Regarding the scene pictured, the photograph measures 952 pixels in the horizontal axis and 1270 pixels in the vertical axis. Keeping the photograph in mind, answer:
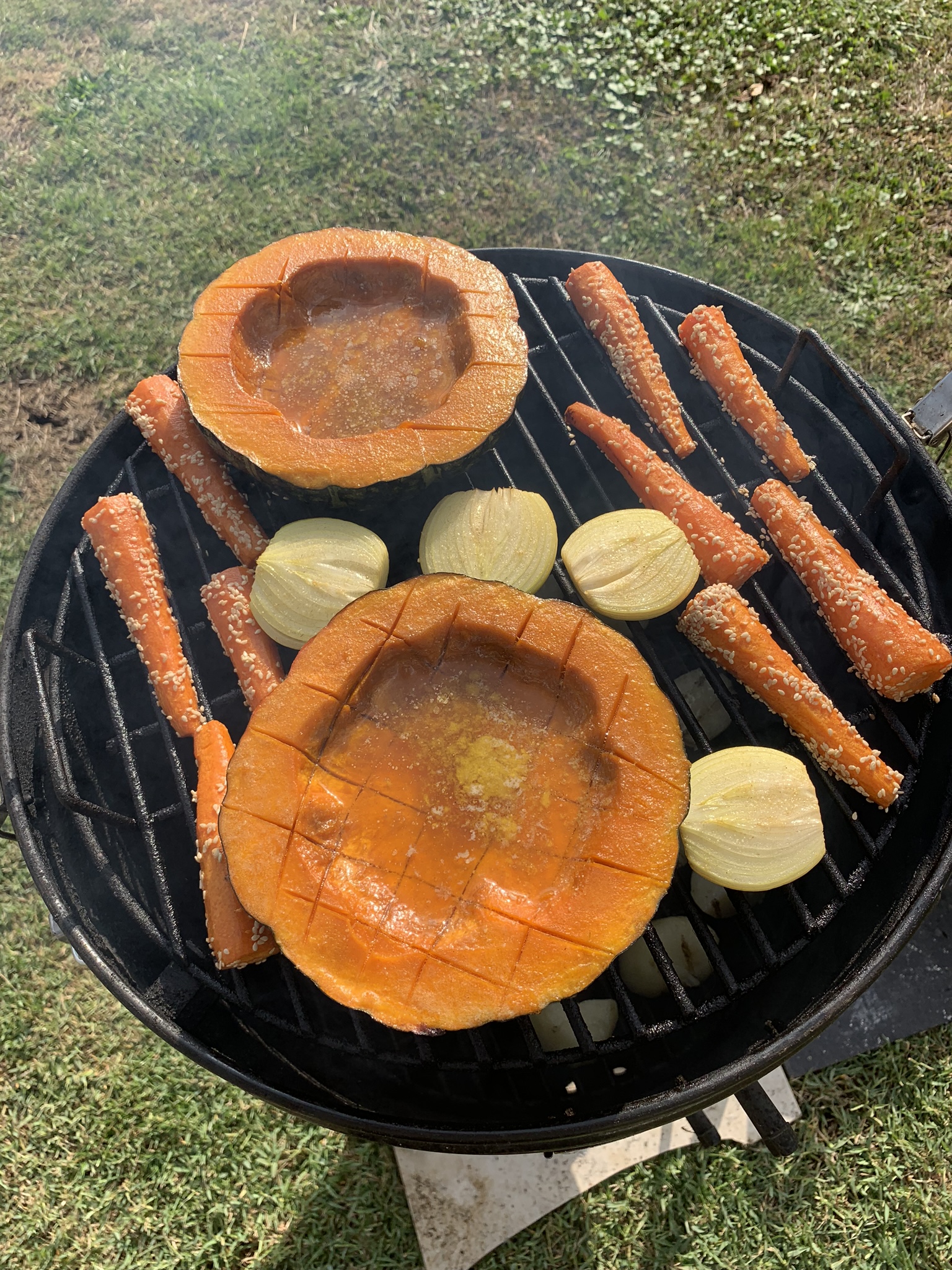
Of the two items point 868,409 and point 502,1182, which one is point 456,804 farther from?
point 502,1182

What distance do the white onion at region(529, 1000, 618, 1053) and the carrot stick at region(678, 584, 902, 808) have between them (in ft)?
3.68

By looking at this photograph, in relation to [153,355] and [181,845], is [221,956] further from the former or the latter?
[153,355]

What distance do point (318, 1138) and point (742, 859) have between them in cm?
221

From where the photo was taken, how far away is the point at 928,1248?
3191mm

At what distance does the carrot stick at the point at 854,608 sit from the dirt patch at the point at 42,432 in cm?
376

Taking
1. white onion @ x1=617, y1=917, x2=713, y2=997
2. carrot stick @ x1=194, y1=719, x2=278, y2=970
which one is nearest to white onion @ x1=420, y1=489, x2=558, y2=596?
carrot stick @ x1=194, y1=719, x2=278, y2=970

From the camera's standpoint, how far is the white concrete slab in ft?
10.4

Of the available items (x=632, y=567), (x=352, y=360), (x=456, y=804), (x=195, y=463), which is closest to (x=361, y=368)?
(x=352, y=360)

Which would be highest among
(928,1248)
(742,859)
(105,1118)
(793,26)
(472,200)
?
(793,26)

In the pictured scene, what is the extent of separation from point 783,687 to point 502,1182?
2.20 m

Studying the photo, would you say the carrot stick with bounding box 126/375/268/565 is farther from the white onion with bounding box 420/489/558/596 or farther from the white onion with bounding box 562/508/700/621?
the white onion with bounding box 562/508/700/621

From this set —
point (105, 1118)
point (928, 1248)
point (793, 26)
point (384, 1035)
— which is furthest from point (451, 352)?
point (793, 26)

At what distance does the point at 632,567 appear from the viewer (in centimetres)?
271

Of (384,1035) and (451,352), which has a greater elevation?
(451,352)
